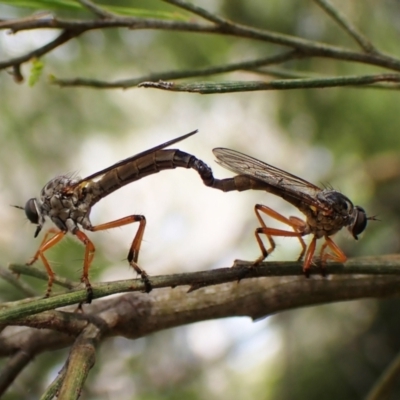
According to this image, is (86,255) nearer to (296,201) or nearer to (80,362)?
(80,362)

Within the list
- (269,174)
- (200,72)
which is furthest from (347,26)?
(269,174)

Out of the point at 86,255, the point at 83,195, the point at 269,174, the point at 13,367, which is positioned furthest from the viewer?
the point at 83,195

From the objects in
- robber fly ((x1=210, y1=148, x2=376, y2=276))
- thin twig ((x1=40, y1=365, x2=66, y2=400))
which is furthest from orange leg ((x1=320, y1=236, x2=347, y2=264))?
thin twig ((x1=40, y1=365, x2=66, y2=400))

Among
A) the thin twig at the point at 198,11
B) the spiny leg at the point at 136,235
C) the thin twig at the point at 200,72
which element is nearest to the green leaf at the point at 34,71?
the thin twig at the point at 200,72

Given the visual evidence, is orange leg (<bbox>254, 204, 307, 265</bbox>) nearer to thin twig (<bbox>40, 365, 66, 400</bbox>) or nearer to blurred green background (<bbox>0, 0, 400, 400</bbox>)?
blurred green background (<bbox>0, 0, 400, 400</bbox>)

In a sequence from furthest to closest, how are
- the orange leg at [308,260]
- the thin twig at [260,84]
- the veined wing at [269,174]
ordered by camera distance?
1. the veined wing at [269,174]
2. the orange leg at [308,260]
3. the thin twig at [260,84]

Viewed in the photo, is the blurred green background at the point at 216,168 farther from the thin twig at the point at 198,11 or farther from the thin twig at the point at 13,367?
the thin twig at the point at 198,11
